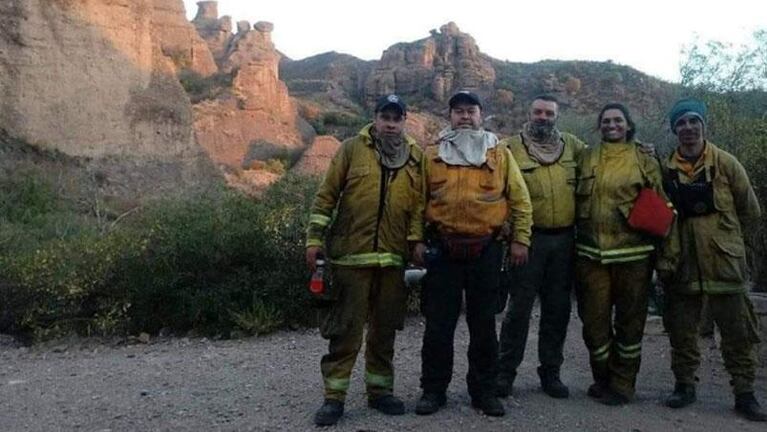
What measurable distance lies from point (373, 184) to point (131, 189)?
18.6m

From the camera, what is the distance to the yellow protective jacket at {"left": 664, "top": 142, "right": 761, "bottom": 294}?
209 inches

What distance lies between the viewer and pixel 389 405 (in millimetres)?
5098

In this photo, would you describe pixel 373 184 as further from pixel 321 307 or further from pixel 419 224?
pixel 321 307

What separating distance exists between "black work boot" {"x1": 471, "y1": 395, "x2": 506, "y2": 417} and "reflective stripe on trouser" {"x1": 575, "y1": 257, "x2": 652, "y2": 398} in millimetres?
878

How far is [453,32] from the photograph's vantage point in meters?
62.9

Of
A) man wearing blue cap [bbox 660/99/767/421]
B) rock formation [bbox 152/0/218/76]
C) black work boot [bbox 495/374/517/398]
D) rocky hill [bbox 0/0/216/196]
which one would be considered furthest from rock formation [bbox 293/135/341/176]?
man wearing blue cap [bbox 660/99/767/421]

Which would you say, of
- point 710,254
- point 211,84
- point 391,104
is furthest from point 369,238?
point 211,84

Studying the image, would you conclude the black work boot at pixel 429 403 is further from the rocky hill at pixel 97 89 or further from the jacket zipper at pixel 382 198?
the rocky hill at pixel 97 89

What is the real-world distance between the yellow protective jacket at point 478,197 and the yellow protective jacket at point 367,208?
0.11 m

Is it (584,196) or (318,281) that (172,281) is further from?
(584,196)

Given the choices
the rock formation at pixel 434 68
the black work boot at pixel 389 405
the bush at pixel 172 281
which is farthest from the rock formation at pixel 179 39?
the black work boot at pixel 389 405

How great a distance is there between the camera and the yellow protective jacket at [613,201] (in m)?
5.30

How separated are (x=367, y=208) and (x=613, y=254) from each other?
5.57 ft

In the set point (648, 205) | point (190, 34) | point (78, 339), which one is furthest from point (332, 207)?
point (190, 34)
